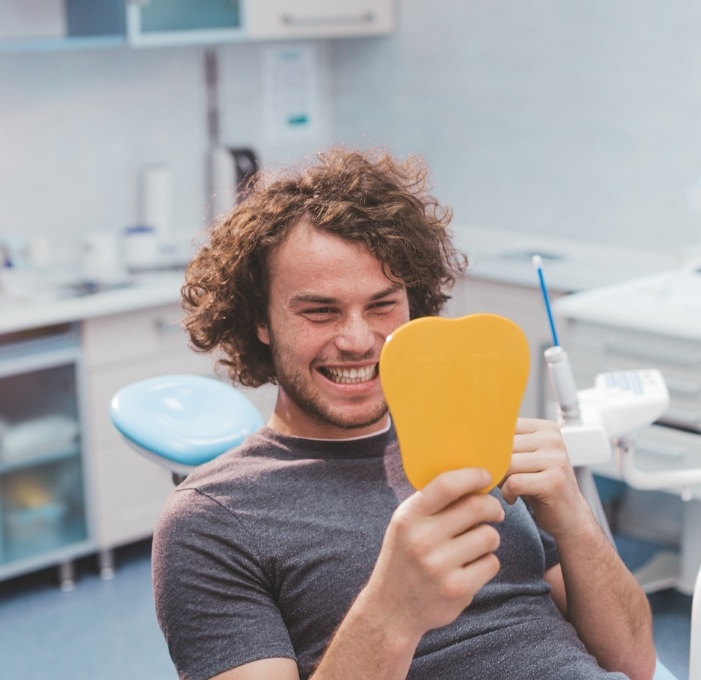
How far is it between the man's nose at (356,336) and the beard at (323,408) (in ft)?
0.29

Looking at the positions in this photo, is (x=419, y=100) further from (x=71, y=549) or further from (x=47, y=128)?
(x=71, y=549)

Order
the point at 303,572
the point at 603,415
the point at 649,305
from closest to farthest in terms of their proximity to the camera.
Answer: the point at 303,572
the point at 603,415
the point at 649,305

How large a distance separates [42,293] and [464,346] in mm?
2337

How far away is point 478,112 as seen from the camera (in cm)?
387

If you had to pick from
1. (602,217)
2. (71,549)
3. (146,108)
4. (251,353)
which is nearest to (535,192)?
(602,217)

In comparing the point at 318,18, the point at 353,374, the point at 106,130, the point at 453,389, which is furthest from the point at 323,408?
the point at 318,18

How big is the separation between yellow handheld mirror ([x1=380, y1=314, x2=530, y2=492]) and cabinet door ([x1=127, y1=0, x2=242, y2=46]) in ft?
7.98

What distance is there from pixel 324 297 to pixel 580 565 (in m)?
0.49

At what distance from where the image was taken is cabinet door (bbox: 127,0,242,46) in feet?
11.0

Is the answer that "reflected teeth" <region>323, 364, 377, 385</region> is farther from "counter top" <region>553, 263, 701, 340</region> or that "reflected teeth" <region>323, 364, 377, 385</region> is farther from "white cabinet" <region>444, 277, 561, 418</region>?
"white cabinet" <region>444, 277, 561, 418</region>

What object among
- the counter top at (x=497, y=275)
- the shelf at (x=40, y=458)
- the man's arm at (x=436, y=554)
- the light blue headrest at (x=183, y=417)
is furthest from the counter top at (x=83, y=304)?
the man's arm at (x=436, y=554)

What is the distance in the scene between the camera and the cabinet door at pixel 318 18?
3.64 m

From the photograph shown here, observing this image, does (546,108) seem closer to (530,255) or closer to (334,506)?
(530,255)

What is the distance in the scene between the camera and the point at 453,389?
1.17 meters
